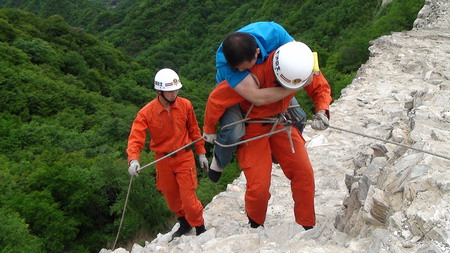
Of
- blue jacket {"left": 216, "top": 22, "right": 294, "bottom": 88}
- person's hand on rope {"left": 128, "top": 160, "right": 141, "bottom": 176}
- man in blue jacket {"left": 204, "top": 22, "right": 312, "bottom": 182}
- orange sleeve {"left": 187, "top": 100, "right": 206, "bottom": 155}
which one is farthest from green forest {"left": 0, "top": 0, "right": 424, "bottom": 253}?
blue jacket {"left": 216, "top": 22, "right": 294, "bottom": 88}

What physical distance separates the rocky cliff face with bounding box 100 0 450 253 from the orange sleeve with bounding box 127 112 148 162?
923 millimetres

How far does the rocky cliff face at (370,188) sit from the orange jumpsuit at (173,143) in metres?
0.40

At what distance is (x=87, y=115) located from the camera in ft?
70.0

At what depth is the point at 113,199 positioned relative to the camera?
10500 millimetres

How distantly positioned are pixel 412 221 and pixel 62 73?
2778 centimetres

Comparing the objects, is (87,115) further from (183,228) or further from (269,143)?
(269,143)

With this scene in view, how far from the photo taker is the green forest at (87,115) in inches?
337

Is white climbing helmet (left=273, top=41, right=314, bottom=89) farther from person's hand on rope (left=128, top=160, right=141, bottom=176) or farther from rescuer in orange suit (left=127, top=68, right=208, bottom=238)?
person's hand on rope (left=128, top=160, right=141, bottom=176)

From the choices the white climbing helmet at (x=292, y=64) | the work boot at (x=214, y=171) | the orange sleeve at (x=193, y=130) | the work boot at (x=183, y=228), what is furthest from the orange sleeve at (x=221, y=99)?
the work boot at (x=183, y=228)

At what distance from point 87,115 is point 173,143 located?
1803cm

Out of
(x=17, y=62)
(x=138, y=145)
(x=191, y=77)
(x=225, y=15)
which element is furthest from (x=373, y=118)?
(x=225, y=15)

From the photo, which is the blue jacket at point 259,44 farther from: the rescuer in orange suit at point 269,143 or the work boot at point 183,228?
the work boot at point 183,228

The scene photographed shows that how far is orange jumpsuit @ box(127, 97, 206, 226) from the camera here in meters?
4.36

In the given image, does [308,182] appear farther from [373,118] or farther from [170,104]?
[373,118]
